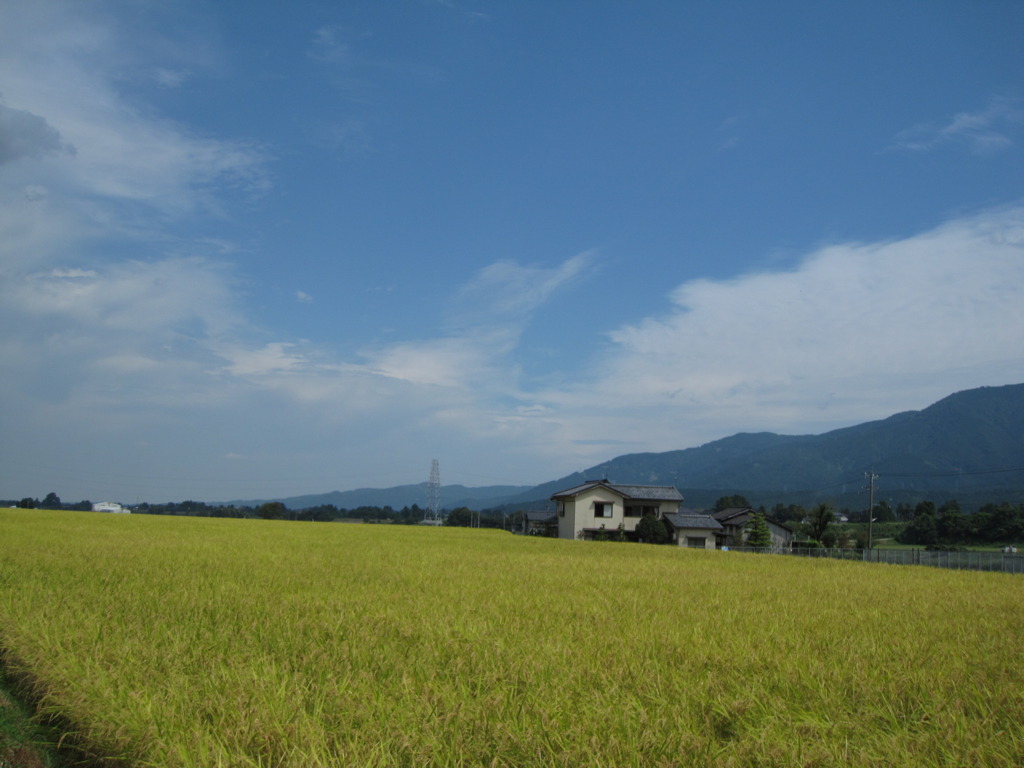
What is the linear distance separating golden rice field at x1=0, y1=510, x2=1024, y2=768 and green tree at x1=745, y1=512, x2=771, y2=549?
56.6 metres

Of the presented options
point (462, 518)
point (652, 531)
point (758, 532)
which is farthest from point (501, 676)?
point (462, 518)

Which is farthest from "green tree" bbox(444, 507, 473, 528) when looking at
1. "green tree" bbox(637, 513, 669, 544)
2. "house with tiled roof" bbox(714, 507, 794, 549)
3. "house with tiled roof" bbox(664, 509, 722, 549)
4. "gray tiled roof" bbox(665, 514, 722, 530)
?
"green tree" bbox(637, 513, 669, 544)

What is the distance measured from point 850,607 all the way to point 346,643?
8.53 meters

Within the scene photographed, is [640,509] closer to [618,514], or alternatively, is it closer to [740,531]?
[618,514]

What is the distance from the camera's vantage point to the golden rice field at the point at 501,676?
389 cm

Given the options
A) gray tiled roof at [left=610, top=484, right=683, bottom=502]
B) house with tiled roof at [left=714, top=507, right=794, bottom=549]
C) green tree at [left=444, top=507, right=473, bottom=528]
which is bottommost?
green tree at [left=444, top=507, right=473, bottom=528]

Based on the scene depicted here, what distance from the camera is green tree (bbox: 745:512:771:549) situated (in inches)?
2532

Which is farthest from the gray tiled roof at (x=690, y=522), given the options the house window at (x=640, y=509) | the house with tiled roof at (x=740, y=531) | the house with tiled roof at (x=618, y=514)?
the house with tiled roof at (x=740, y=531)

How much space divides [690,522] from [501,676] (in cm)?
5750

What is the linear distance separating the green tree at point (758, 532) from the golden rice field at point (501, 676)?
186ft

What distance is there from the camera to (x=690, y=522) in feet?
196

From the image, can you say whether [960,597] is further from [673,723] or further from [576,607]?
[673,723]

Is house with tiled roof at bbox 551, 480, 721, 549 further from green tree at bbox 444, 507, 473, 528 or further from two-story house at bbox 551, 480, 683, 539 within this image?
green tree at bbox 444, 507, 473, 528

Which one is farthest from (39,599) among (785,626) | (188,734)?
(785,626)
